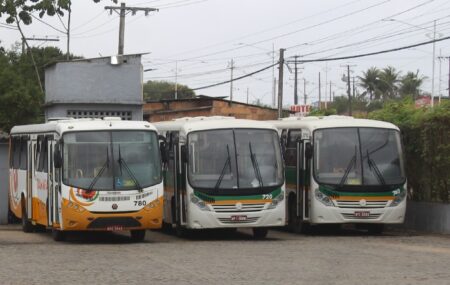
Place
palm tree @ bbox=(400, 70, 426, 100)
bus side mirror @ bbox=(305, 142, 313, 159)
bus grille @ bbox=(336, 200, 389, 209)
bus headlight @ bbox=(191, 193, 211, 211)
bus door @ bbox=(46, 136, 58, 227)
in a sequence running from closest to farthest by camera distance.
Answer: bus door @ bbox=(46, 136, 58, 227)
bus headlight @ bbox=(191, 193, 211, 211)
bus grille @ bbox=(336, 200, 389, 209)
bus side mirror @ bbox=(305, 142, 313, 159)
palm tree @ bbox=(400, 70, 426, 100)

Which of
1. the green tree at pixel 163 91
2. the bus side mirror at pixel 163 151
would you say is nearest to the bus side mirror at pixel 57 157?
the bus side mirror at pixel 163 151

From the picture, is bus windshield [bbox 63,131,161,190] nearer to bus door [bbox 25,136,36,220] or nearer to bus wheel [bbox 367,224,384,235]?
bus door [bbox 25,136,36,220]

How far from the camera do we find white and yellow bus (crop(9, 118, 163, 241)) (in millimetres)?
21547

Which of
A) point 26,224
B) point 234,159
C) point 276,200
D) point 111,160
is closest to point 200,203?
point 234,159

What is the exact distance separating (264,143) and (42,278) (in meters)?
9.93

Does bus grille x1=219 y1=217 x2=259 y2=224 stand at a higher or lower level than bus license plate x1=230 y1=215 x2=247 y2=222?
lower

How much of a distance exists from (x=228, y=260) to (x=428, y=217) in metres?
10.3

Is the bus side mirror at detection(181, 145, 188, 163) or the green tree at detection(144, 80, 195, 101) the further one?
the green tree at detection(144, 80, 195, 101)

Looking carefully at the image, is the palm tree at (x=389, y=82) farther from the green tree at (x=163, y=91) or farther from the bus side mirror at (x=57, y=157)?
the bus side mirror at (x=57, y=157)

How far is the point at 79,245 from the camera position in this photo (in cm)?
2164

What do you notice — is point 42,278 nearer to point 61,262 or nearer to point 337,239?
point 61,262

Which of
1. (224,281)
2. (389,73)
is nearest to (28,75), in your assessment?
(224,281)

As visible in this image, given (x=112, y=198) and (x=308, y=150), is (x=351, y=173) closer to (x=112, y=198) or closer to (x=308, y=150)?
(x=308, y=150)

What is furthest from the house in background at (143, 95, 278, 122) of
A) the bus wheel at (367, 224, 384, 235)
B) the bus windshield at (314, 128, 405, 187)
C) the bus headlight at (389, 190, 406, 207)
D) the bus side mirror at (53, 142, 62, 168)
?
the bus side mirror at (53, 142, 62, 168)
